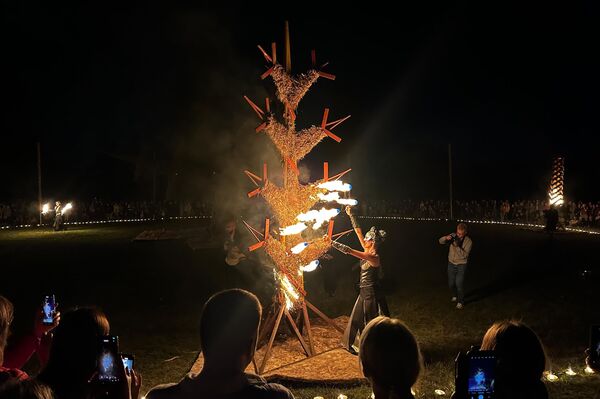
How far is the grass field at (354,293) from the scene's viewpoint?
320 inches

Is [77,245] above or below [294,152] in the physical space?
below

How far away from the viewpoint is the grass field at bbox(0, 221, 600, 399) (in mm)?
8133

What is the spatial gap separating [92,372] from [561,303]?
36.1 feet

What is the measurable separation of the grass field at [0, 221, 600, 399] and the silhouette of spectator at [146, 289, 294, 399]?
4.28 meters

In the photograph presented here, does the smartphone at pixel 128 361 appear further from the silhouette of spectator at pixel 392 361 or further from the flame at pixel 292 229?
the flame at pixel 292 229

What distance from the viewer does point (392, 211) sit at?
43.7 m

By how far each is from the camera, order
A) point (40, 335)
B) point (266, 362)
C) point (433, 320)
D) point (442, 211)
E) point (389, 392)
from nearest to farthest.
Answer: point (389, 392) < point (40, 335) < point (266, 362) < point (433, 320) < point (442, 211)

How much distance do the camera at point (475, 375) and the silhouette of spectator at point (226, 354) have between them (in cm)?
90

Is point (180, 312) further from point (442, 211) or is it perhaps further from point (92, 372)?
point (442, 211)

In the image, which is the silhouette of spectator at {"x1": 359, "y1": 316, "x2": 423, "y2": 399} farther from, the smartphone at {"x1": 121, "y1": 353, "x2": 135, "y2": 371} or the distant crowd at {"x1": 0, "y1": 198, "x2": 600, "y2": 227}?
the distant crowd at {"x1": 0, "y1": 198, "x2": 600, "y2": 227}

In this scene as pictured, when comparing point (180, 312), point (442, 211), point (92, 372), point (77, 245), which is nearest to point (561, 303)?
point (180, 312)

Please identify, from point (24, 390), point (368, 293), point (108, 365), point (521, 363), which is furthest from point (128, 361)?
point (368, 293)

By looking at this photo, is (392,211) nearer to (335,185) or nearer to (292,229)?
(335,185)

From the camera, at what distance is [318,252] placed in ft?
25.9
